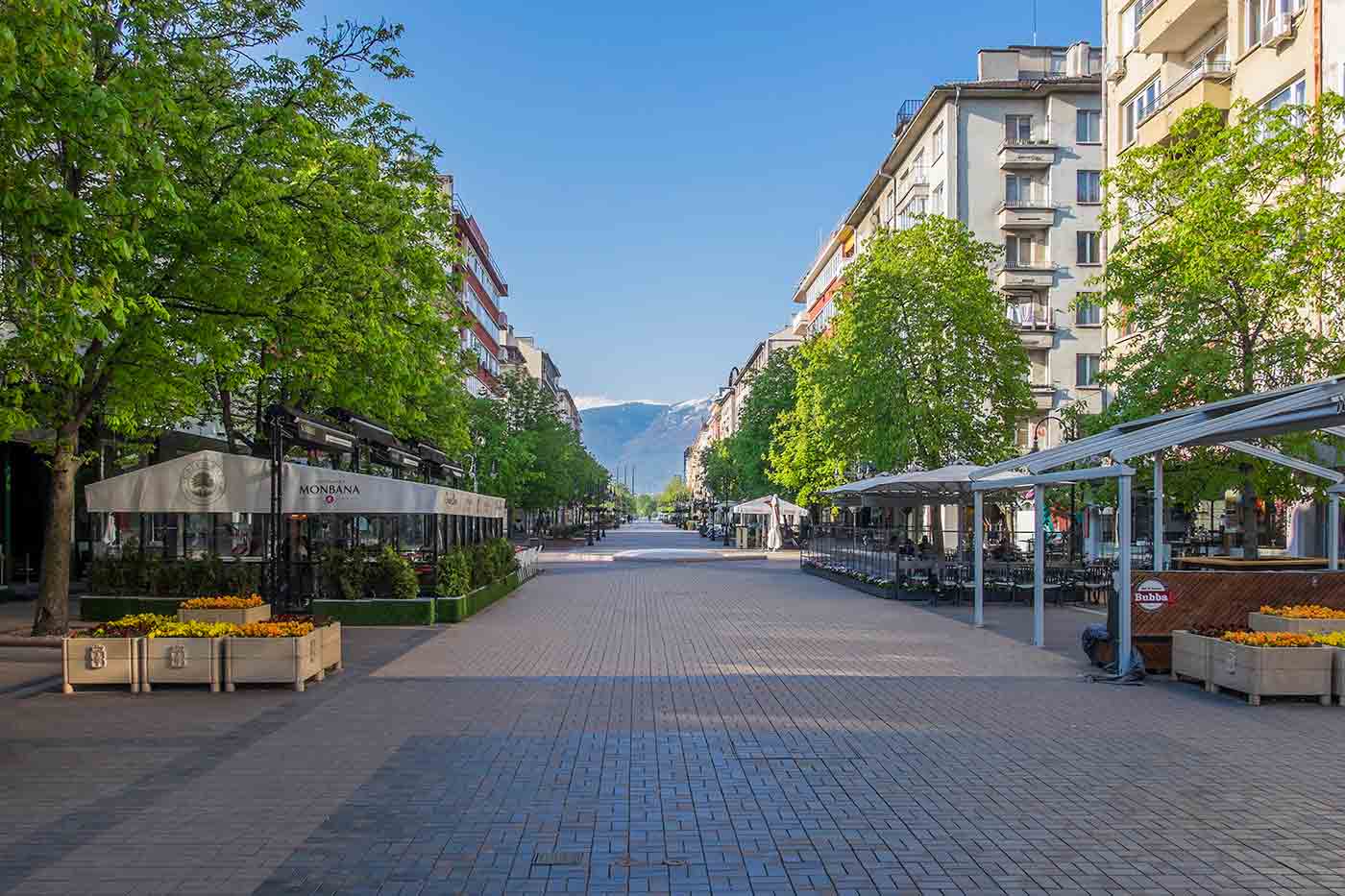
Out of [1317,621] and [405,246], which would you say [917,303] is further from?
[1317,621]

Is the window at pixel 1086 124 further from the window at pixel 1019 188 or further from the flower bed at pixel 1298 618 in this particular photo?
the flower bed at pixel 1298 618

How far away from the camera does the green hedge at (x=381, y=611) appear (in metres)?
19.8

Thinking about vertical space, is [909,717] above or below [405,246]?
below

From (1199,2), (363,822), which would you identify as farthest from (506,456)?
(363,822)

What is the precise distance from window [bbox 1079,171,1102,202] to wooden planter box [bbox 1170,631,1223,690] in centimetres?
4579

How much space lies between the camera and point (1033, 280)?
54750 mm

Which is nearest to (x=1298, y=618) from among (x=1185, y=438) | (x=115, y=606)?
(x=1185, y=438)

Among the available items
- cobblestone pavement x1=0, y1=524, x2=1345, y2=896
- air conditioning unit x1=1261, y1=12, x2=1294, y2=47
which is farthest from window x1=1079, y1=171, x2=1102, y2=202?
cobblestone pavement x1=0, y1=524, x2=1345, y2=896

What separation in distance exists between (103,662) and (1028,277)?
49450 mm

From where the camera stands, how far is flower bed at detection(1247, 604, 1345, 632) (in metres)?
13.4

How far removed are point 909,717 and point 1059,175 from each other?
163ft

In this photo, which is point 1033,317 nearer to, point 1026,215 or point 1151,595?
point 1026,215

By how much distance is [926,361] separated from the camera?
126 feet

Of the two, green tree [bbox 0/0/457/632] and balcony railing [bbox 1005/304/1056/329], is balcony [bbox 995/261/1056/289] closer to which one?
balcony railing [bbox 1005/304/1056/329]
